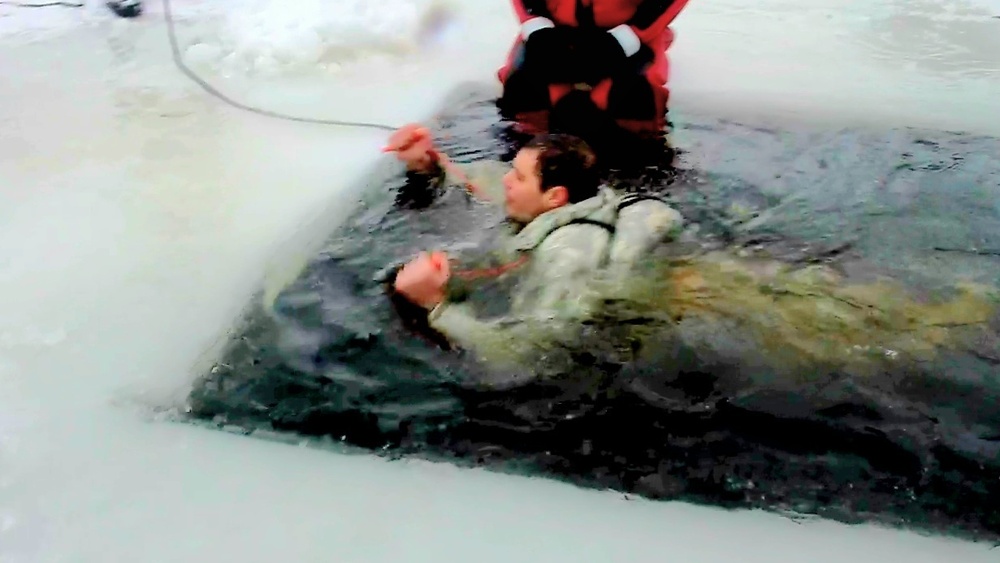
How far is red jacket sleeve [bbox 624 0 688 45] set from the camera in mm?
1822

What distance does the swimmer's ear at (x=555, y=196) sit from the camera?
1430mm

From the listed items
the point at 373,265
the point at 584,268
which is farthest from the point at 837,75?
the point at 373,265

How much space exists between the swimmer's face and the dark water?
0.17m

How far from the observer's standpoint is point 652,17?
1836 mm

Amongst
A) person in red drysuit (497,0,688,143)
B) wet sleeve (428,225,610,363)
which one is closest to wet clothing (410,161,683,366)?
wet sleeve (428,225,610,363)

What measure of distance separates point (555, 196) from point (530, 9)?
2.27 ft

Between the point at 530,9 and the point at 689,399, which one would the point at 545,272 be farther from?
the point at 530,9

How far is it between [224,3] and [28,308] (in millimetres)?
1571

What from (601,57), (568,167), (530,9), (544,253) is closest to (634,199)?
(568,167)

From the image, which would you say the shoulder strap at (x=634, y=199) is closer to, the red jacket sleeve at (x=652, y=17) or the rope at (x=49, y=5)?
the red jacket sleeve at (x=652, y=17)

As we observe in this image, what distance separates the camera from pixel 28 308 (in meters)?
1.35

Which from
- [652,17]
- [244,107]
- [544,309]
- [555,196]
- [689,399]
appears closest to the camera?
[689,399]

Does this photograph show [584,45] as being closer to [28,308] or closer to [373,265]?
[373,265]

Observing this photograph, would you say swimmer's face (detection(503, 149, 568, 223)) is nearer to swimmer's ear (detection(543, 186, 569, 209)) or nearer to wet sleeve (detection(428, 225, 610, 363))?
swimmer's ear (detection(543, 186, 569, 209))
